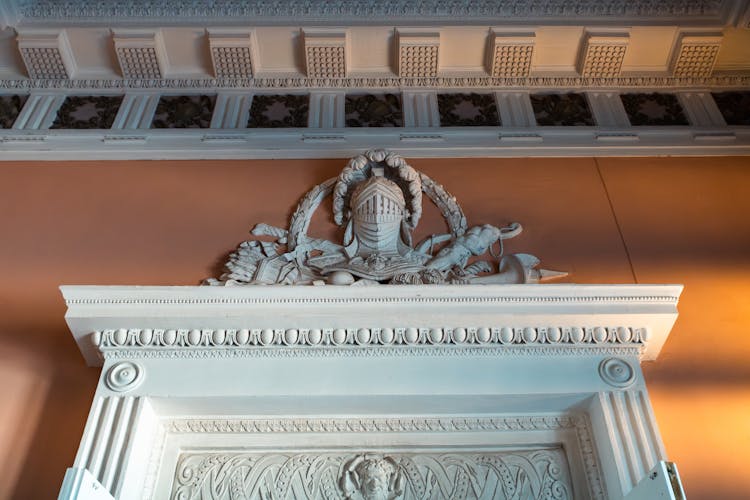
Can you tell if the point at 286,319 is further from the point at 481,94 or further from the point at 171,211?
the point at 481,94

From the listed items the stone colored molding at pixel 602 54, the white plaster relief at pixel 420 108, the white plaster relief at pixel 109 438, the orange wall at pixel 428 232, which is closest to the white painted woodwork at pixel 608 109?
the stone colored molding at pixel 602 54

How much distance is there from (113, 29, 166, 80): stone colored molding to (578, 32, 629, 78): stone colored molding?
2.82 metres

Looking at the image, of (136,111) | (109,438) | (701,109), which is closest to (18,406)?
(109,438)

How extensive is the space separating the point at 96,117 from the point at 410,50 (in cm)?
209

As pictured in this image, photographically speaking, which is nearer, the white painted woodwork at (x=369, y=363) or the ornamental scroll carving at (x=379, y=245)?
the white painted woodwork at (x=369, y=363)

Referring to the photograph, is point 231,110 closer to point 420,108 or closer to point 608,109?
point 420,108

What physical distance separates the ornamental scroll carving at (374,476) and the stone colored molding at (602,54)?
2.73 m

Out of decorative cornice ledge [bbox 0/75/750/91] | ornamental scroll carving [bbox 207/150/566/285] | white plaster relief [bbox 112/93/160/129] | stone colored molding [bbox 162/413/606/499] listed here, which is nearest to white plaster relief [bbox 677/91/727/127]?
decorative cornice ledge [bbox 0/75/750/91]

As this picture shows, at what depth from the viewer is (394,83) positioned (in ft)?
15.5

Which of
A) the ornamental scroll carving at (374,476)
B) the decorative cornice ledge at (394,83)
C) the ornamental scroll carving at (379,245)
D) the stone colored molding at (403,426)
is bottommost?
the ornamental scroll carving at (374,476)

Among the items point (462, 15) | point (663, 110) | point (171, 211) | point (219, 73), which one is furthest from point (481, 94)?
point (171, 211)

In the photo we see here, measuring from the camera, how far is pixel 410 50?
4637 mm

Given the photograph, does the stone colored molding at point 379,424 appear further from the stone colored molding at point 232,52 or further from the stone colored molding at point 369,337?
the stone colored molding at point 232,52

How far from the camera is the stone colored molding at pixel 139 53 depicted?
179 inches
